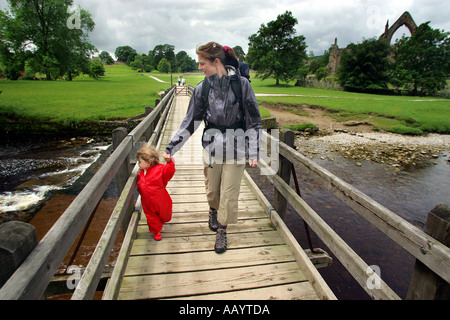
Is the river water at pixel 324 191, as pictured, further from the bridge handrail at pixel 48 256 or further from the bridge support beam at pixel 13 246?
the bridge support beam at pixel 13 246

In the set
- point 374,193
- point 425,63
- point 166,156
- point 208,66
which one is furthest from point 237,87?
point 425,63

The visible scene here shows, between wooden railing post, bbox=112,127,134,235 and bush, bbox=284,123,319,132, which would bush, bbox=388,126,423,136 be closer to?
bush, bbox=284,123,319,132

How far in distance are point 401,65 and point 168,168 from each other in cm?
4911

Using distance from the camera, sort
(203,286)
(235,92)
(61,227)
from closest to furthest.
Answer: (61,227)
(203,286)
(235,92)

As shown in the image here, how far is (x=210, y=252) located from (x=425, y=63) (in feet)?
162

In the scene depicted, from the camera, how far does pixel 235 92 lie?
2.67 meters

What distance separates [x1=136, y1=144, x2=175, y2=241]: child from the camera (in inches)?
118

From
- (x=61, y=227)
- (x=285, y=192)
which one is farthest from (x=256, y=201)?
(x=61, y=227)

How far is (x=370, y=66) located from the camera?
40.1 m

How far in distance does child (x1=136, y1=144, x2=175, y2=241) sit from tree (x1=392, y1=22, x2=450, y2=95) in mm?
46829

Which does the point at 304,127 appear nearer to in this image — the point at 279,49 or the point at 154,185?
the point at 154,185

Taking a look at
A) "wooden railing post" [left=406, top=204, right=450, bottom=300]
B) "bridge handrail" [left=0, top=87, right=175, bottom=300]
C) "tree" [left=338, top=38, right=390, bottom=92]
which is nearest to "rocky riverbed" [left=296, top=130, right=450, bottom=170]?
"wooden railing post" [left=406, top=204, right=450, bottom=300]

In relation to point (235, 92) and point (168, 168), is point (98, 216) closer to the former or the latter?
point (168, 168)

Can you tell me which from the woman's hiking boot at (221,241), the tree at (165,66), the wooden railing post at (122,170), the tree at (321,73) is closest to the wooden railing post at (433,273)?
the woman's hiking boot at (221,241)
